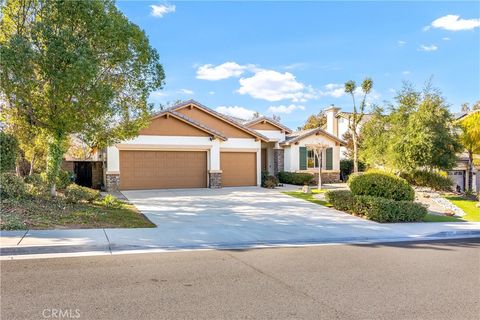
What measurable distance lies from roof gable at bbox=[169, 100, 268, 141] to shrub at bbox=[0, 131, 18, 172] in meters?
12.9

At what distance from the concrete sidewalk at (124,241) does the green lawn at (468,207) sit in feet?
15.2

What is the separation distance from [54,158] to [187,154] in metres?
9.44

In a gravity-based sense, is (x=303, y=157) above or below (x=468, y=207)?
above

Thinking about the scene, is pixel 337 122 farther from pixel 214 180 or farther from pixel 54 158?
pixel 54 158

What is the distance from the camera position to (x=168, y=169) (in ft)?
69.1

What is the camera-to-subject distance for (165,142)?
20.8 m

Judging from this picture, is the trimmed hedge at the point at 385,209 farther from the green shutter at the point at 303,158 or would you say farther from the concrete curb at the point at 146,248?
the green shutter at the point at 303,158

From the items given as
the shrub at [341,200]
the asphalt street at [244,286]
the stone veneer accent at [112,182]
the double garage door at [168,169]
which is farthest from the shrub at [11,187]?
the shrub at [341,200]

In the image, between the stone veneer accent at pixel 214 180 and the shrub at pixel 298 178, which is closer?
the stone veneer accent at pixel 214 180
